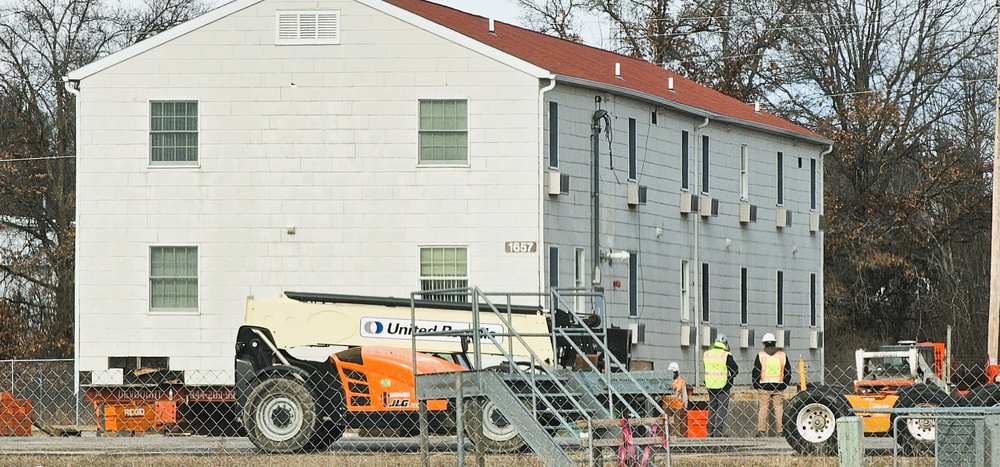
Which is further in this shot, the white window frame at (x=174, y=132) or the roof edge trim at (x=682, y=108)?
the roof edge trim at (x=682, y=108)

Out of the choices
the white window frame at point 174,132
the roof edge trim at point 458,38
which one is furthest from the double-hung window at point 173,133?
the roof edge trim at point 458,38

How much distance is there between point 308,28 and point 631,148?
772 centimetres

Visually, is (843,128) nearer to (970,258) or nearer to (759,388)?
(970,258)

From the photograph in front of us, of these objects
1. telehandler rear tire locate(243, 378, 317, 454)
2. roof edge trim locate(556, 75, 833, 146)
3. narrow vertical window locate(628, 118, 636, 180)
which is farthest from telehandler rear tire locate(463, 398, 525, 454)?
narrow vertical window locate(628, 118, 636, 180)

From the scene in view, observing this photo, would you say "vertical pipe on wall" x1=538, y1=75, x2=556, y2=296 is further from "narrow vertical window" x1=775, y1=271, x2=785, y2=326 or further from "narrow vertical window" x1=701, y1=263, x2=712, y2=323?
"narrow vertical window" x1=775, y1=271, x2=785, y2=326

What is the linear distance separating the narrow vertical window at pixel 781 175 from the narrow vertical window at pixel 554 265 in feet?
37.3

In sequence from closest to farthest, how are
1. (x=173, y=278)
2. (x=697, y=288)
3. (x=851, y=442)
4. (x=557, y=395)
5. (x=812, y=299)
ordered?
(x=851, y=442) → (x=557, y=395) → (x=173, y=278) → (x=697, y=288) → (x=812, y=299)

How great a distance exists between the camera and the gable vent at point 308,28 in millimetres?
32719

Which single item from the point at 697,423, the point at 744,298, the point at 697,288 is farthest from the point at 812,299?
the point at 697,423

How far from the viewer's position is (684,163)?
3819 cm

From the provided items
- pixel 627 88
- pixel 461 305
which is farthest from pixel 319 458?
pixel 627 88

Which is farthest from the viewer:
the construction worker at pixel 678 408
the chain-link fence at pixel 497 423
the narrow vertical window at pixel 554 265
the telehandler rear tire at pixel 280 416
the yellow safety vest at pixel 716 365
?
the narrow vertical window at pixel 554 265

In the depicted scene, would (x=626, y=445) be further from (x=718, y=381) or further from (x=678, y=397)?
(x=718, y=381)

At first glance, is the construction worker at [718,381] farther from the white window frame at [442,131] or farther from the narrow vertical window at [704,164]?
the narrow vertical window at [704,164]
